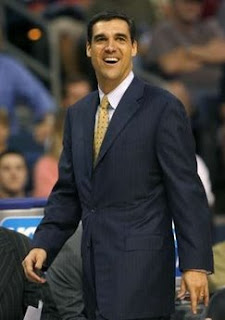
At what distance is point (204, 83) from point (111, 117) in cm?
676

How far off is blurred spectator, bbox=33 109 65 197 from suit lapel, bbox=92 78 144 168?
370cm

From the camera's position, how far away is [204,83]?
A: 1177 cm

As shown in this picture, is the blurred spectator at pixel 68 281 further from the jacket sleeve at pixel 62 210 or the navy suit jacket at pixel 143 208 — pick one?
the navy suit jacket at pixel 143 208

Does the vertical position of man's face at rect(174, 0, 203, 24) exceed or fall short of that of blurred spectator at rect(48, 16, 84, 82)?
it exceeds it

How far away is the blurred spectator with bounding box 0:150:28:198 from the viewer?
8.56 meters

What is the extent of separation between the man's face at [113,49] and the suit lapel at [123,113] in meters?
0.08

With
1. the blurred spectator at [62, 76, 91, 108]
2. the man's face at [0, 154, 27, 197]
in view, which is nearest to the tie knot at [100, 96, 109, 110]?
the man's face at [0, 154, 27, 197]

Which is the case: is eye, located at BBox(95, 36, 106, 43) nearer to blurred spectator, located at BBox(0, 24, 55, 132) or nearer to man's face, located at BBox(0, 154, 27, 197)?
man's face, located at BBox(0, 154, 27, 197)

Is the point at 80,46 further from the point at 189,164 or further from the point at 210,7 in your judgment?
the point at 189,164

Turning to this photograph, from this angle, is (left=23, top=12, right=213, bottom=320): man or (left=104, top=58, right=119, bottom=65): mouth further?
(left=104, top=58, right=119, bottom=65): mouth

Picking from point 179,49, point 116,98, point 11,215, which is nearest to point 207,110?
point 179,49

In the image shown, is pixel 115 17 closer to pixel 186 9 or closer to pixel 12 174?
pixel 12 174

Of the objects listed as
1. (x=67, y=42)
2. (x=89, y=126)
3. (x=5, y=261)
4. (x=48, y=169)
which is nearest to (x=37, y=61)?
(x=67, y=42)

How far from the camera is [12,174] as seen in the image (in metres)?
8.56
